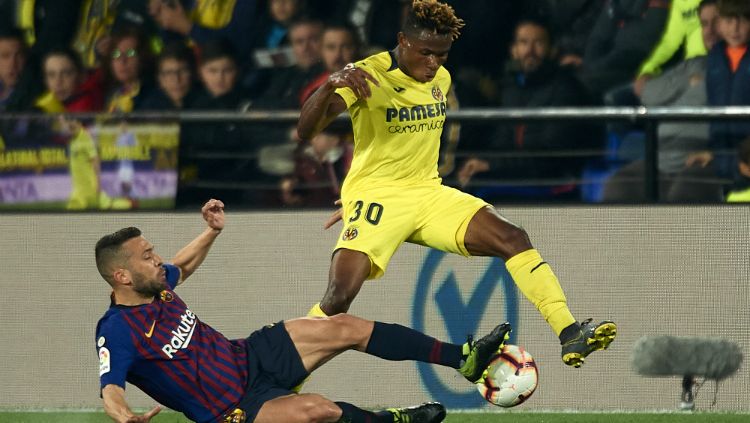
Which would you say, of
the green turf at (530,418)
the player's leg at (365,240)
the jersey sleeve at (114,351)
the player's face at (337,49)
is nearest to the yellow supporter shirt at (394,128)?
the player's leg at (365,240)

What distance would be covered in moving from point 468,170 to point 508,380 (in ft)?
7.88

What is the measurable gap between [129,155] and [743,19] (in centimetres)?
392

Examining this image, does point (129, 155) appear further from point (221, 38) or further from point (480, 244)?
point (480, 244)

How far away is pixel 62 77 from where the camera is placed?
10.4 meters

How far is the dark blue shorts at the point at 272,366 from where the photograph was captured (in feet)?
20.9

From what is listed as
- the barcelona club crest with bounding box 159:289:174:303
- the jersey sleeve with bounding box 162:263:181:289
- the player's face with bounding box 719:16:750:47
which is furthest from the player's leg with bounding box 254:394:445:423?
the player's face with bounding box 719:16:750:47

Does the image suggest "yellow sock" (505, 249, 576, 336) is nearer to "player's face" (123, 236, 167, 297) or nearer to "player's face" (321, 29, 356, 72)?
"player's face" (123, 236, 167, 297)

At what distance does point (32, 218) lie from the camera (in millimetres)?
9305

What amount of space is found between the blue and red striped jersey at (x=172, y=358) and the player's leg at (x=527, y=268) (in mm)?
1513

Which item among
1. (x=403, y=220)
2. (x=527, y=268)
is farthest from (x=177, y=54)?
(x=527, y=268)

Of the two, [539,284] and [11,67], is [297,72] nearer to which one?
[11,67]

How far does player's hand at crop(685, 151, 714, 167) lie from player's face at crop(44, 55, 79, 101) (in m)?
4.35

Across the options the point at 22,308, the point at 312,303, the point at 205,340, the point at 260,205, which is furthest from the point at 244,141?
the point at 205,340

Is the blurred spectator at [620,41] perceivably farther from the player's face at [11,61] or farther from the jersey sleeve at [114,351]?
the jersey sleeve at [114,351]
